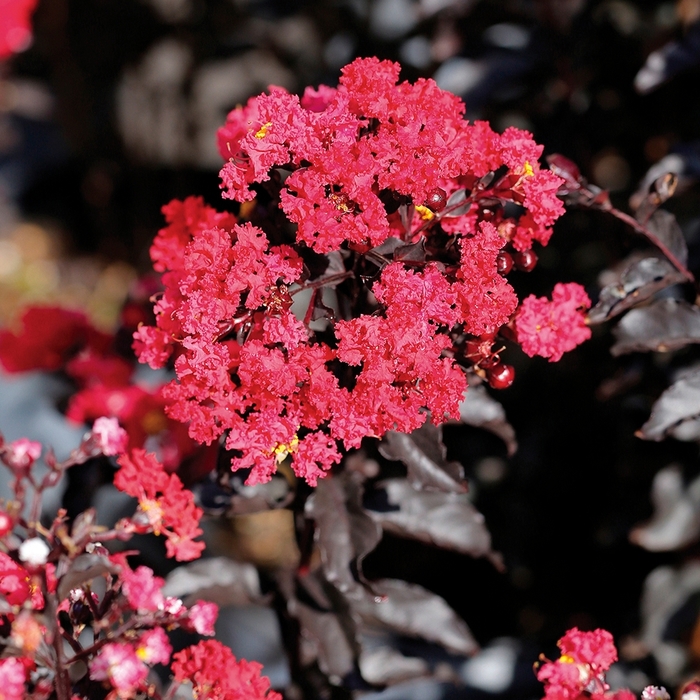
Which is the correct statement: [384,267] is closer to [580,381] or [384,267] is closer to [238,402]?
[238,402]

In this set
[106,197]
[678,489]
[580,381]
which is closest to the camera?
[678,489]

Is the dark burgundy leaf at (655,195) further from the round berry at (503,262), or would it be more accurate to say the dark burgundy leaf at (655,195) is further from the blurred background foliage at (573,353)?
the round berry at (503,262)

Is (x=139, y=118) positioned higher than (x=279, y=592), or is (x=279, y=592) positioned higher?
(x=139, y=118)

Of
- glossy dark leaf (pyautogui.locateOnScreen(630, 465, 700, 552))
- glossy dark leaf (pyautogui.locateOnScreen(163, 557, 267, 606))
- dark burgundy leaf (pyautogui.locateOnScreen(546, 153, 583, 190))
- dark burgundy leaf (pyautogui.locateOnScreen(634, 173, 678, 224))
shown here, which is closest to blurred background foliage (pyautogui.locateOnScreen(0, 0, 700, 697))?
glossy dark leaf (pyautogui.locateOnScreen(630, 465, 700, 552))

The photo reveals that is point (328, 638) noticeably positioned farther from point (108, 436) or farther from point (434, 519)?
point (108, 436)

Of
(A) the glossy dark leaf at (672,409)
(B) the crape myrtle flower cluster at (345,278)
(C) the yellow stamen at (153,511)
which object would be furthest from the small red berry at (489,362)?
(C) the yellow stamen at (153,511)

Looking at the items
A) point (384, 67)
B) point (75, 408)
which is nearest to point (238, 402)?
point (384, 67)
